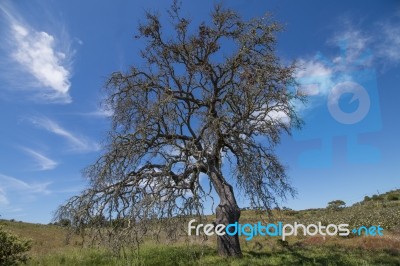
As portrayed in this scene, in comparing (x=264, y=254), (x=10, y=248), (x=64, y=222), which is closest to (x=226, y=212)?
(x=264, y=254)

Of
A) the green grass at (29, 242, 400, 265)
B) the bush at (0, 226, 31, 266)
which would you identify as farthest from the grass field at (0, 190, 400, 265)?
the bush at (0, 226, 31, 266)

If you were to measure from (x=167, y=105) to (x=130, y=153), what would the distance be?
118 inches

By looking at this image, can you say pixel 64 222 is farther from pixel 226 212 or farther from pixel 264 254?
pixel 264 254

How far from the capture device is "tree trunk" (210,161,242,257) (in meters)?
18.6

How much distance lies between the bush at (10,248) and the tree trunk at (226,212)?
9330 millimetres

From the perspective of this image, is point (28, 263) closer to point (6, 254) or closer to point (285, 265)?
point (6, 254)

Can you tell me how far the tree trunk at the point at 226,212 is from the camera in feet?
61.1

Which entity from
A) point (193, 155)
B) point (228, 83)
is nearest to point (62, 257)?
point (193, 155)

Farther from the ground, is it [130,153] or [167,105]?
[167,105]

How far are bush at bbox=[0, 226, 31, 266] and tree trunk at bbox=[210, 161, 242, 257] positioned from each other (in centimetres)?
933

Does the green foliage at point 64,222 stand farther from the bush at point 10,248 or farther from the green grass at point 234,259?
the green grass at point 234,259

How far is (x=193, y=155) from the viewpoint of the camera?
18.1m

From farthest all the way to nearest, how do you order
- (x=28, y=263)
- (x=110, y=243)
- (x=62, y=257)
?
(x=62, y=257), (x=28, y=263), (x=110, y=243)

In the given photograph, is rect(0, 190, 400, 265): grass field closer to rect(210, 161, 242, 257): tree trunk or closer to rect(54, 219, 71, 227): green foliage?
rect(54, 219, 71, 227): green foliage
